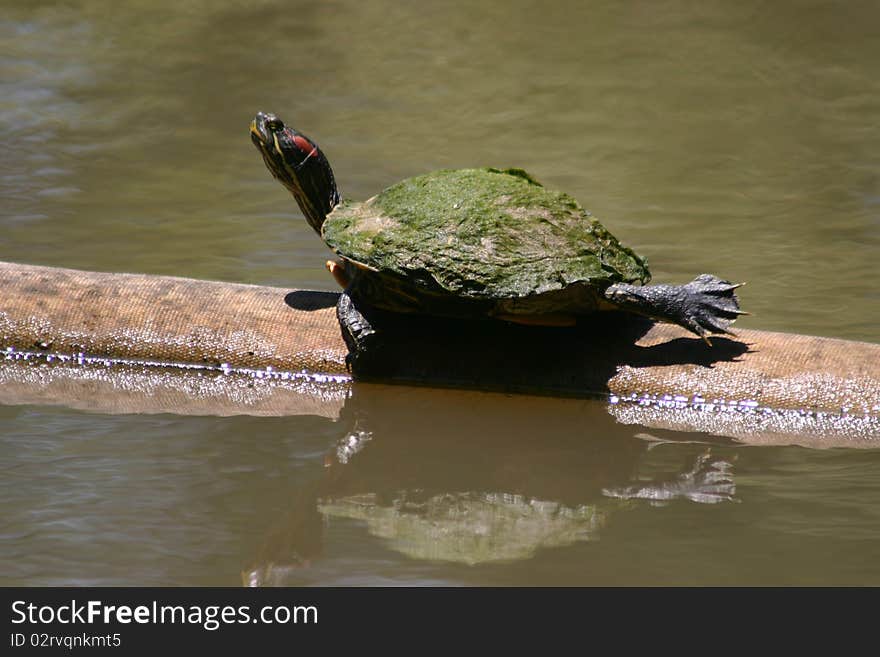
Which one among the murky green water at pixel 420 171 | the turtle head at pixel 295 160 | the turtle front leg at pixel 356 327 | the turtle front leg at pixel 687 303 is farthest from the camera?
the turtle head at pixel 295 160

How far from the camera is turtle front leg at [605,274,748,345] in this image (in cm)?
364

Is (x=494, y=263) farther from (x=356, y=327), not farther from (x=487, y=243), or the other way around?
(x=356, y=327)

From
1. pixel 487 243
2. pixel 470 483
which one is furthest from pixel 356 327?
pixel 470 483

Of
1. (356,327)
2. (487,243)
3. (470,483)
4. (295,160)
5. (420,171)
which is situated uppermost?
(420,171)

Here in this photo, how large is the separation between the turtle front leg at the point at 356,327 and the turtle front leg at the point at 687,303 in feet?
2.77

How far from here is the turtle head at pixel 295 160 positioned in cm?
414

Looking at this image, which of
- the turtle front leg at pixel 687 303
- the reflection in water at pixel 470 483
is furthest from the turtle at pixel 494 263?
the reflection in water at pixel 470 483

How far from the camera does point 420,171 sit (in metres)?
7.68

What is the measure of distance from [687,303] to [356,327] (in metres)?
A: 1.12

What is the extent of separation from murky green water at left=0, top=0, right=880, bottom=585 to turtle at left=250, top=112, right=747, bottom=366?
360 millimetres

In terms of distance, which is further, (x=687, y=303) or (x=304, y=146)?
(x=304, y=146)

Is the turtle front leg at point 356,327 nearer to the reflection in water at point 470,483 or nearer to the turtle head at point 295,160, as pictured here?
the reflection in water at point 470,483

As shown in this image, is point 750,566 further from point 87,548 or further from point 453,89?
point 453,89
